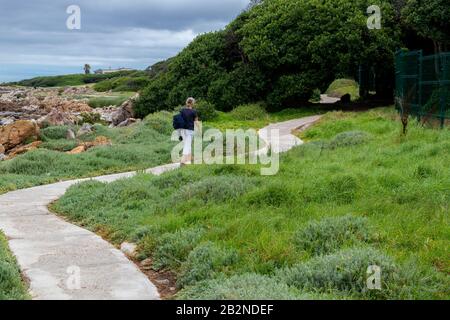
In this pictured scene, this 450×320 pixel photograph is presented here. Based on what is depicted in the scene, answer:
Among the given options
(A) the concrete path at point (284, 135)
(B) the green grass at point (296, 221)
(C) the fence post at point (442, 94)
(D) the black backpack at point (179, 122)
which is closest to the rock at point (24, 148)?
(A) the concrete path at point (284, 135)

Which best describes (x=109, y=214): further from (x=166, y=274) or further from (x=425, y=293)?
(x=425, y=293)

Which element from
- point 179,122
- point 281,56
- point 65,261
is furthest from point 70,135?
point 65,261

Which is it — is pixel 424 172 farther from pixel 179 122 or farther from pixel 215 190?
pixel 179 122

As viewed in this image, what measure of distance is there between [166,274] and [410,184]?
4.38 metres

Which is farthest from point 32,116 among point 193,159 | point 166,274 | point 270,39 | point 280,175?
point 166,274

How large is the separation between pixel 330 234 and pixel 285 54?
2145 cm

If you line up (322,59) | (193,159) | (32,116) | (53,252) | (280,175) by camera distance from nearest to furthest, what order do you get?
(53,252) → (280,175) → (193,159) → (322,59) → (32,116)

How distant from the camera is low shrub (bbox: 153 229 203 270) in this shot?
7.03 meters

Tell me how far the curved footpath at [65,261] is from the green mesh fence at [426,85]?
8.13 metres

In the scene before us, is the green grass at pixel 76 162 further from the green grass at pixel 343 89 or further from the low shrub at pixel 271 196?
the green grass at pixel 343 89

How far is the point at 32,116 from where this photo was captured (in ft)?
150

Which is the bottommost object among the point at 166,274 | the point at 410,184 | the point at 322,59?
the point at 166,274

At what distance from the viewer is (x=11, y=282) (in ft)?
19.4

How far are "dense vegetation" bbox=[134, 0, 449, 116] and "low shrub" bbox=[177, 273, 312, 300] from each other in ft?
63.3
